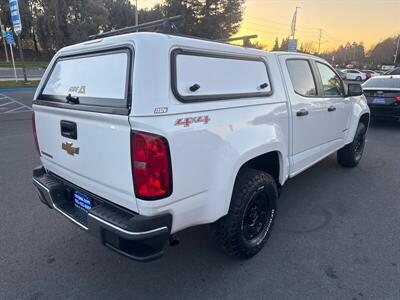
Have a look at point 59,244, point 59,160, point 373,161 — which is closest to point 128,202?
point 59,160

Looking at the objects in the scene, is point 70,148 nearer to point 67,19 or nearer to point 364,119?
point 364,119

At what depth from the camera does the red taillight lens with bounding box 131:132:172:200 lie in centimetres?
185

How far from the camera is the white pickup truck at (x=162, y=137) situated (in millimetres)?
1907

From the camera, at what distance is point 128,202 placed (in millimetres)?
2029

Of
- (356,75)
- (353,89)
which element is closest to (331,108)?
(353,89)

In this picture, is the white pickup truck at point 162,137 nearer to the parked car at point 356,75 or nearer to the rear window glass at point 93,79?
the rear window glass at point 93,79

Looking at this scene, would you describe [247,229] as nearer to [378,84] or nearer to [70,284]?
[70,284]

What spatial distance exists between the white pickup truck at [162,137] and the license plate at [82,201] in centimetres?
2

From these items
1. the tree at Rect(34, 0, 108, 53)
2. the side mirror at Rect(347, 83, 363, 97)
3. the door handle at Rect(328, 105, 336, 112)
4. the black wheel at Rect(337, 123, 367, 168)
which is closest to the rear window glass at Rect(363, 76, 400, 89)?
the black wheel at Rect(337, 123, 367, 168)

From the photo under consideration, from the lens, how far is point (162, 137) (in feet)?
6.08

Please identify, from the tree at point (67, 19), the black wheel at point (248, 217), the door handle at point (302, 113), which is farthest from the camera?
the tree at point (67, 19)

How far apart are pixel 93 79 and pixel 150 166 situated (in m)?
0.90

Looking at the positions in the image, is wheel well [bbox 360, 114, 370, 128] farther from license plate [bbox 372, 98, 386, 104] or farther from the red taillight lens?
the red taillight lens

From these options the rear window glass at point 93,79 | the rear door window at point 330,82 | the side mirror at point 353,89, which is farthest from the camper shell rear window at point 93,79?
the side mirror at point 353,89
